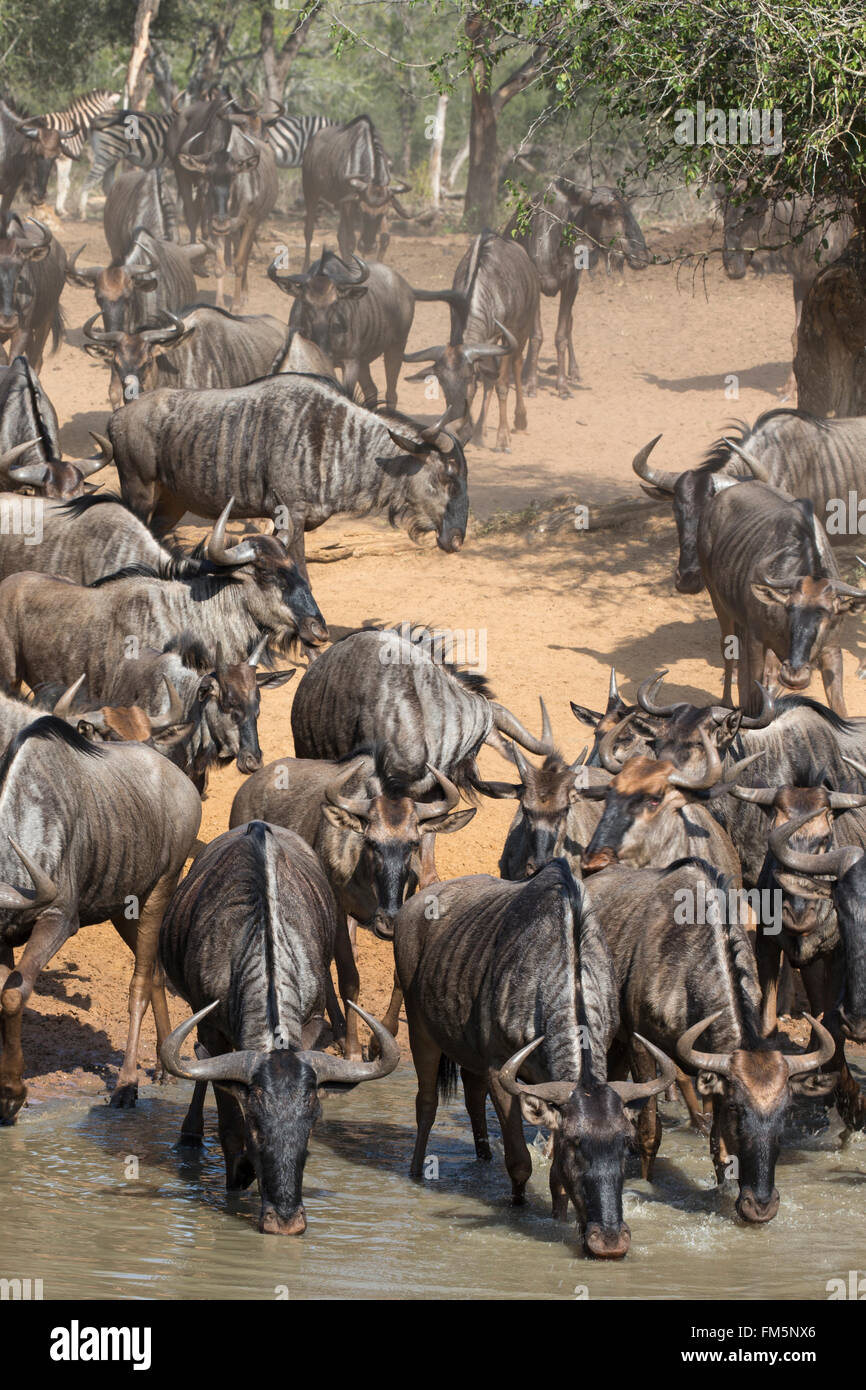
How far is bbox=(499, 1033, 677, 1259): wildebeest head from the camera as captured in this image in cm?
685

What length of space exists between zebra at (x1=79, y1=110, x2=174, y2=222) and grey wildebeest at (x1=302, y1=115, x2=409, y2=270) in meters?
2.26

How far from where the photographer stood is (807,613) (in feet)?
41.3

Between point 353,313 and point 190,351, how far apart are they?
3.14 meters

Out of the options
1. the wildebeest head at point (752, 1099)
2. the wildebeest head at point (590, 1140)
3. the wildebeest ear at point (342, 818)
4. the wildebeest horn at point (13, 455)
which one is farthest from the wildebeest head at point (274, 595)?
the wildebeest head at point (590, 1140)

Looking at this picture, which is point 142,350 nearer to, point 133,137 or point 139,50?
point 133,137

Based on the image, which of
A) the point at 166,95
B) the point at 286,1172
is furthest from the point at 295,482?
the point at 166,95

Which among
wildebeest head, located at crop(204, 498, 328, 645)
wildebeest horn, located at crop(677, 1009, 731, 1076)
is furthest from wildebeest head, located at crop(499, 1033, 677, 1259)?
wildebeest head, located at crop(204, 498, 328, 645)

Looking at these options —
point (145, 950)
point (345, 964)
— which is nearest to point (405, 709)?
point (345, 964)

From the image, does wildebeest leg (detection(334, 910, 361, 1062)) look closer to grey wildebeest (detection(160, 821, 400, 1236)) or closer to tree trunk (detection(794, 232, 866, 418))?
grey wildebeest (detection(160, 821, 400, 1236))

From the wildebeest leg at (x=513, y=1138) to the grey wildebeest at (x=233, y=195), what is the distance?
1971 cm

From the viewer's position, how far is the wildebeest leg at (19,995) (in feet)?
26.5

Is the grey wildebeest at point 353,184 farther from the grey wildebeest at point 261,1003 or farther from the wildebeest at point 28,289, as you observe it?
the grey wildebeest at point 261,1003
